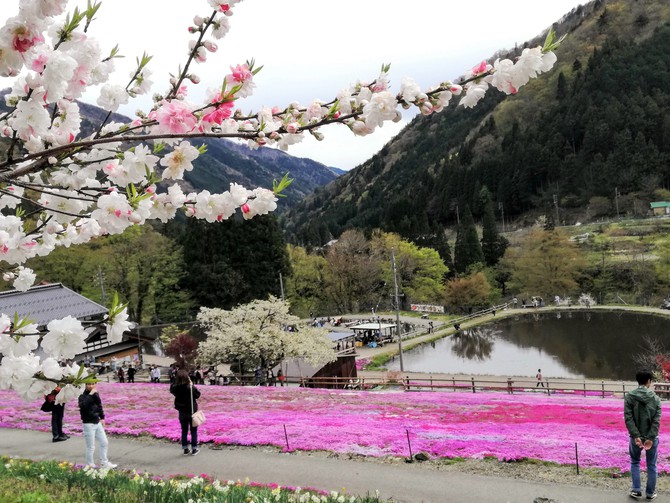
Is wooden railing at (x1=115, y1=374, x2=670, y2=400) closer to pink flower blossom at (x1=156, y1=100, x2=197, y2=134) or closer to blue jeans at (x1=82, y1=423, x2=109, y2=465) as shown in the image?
blue jeans at (x1=82, y1=423, x2=109, y2=465)

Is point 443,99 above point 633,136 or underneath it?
underneath

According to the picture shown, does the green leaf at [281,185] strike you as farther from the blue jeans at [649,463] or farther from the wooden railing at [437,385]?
the wooden railing at [437,385]

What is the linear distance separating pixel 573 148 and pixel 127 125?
341ft

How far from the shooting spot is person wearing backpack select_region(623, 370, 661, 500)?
5828 millimetres

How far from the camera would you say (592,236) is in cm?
Result: 6431

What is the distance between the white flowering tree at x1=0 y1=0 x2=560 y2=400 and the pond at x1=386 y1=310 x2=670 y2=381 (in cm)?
2921

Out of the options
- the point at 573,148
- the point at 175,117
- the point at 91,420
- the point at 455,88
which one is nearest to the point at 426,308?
the point at 91,420

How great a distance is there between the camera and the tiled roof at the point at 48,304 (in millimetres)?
27469

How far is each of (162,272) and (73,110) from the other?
4029 cm

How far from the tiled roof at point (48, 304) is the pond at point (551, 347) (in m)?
19.0

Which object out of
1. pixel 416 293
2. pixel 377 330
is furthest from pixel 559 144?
pixel 377 330

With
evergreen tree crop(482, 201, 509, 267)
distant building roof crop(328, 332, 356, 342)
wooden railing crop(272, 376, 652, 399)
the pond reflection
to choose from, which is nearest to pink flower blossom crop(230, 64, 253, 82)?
wooden railing crop(272, 376, 652, 399)

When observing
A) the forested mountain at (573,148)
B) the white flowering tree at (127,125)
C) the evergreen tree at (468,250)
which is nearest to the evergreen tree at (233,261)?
the evergreen tree at (468,250)

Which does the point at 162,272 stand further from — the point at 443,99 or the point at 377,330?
the point at 443,99
